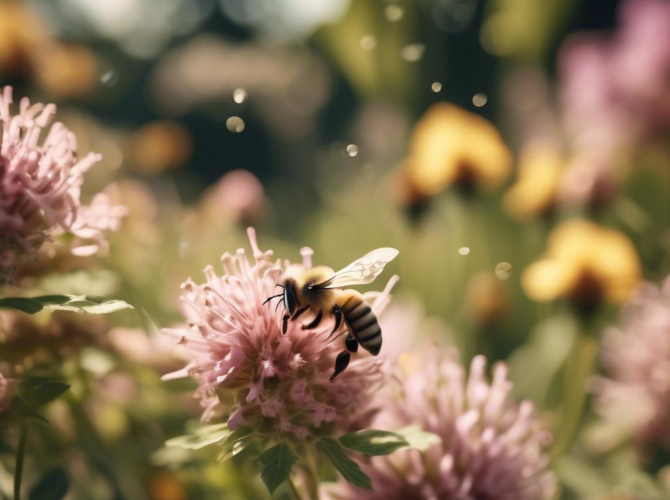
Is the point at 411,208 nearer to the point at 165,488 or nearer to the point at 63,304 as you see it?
the point at 165,488

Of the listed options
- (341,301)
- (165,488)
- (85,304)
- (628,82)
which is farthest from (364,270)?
(628,82)

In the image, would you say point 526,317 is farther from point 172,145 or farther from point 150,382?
point 172,145

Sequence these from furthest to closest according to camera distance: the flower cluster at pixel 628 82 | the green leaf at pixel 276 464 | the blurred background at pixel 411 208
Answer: the flower cluster at pixel 628 82
the blurred background at pixel 411 208
the green leaf at pixel 276 464

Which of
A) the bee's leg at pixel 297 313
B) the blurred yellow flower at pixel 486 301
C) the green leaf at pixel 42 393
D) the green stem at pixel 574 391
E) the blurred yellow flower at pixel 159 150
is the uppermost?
the bee's leg at pixel 297 313

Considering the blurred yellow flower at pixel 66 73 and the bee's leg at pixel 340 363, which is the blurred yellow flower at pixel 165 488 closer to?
the bee's leg at pixel 340 363

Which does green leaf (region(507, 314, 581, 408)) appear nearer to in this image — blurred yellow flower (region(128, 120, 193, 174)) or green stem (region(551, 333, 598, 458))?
green stem (region(551, 333, 598, 458))

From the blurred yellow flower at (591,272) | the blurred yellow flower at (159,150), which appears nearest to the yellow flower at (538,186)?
the blurred yellow flower at (591,272)
